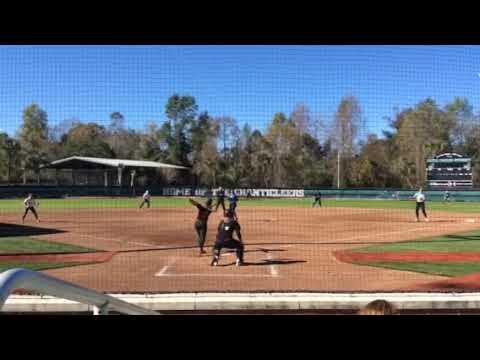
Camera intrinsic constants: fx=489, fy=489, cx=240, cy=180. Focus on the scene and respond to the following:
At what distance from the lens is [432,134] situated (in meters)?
28.4

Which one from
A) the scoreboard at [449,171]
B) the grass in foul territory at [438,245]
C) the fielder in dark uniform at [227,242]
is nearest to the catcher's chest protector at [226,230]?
the fielder in dark uniform at [227,242]

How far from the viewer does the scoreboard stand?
30.3 metres

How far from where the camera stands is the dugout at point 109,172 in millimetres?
25062

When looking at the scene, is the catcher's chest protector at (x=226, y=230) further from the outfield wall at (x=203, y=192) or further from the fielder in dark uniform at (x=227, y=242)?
the outfield wall at (x=203, y=192)

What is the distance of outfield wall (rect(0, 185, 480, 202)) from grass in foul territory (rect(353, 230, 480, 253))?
802 cm

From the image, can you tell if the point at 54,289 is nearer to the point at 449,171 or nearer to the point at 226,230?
the point at 226,230

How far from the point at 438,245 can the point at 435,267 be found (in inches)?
170

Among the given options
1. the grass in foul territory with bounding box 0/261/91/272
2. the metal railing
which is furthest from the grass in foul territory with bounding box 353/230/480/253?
the metal railing

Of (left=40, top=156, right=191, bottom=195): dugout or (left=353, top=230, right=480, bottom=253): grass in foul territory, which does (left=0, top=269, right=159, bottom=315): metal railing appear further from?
(left=40, top=156, right=191, bottom=195): dugout

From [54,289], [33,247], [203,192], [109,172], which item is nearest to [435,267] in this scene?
[33,247]

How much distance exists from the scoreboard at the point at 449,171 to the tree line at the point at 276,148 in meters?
0.62

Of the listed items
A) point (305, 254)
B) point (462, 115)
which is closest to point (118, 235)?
point (305, 254)
